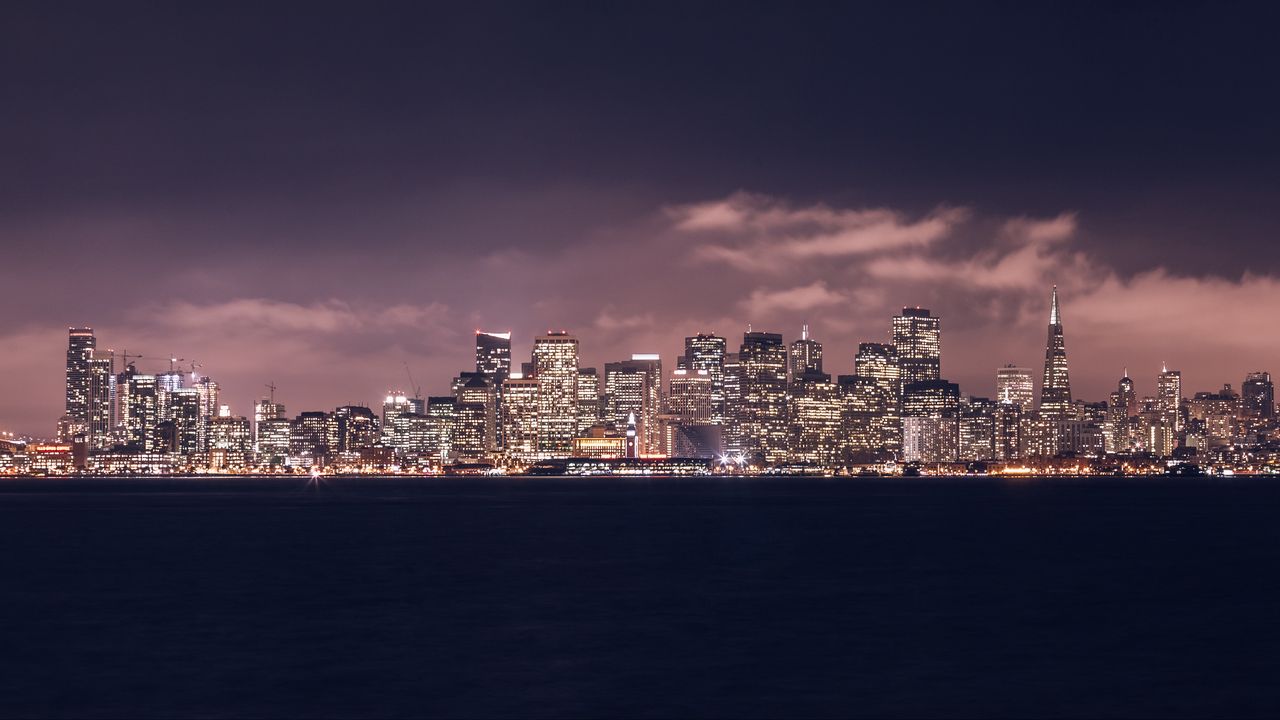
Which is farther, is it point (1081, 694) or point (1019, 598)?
point (1019, 598)

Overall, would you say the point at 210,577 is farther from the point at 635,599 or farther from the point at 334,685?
the point at 334,685

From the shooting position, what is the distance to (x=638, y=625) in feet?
212

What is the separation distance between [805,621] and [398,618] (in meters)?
18.3

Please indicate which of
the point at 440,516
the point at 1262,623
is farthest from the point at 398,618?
the point at 440,516

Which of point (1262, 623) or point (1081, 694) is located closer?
point (1081, 694)

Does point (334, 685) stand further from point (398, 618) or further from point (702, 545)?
point (702, 545)

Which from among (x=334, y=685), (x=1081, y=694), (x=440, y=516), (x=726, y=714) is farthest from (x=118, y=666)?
(x=440, y=516)

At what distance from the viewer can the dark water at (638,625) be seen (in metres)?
46.2

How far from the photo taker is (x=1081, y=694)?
46.3 m

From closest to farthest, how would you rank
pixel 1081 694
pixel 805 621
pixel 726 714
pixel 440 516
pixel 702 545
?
pixel 726 714, pixel 1081 694, pixel 805 621, pixel 702 545, pixel 440 516

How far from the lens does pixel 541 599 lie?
75.8m

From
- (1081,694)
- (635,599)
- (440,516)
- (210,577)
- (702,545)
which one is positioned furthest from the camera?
(440,516)

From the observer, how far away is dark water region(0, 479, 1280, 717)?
4616cm

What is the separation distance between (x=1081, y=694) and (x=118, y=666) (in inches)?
1305
